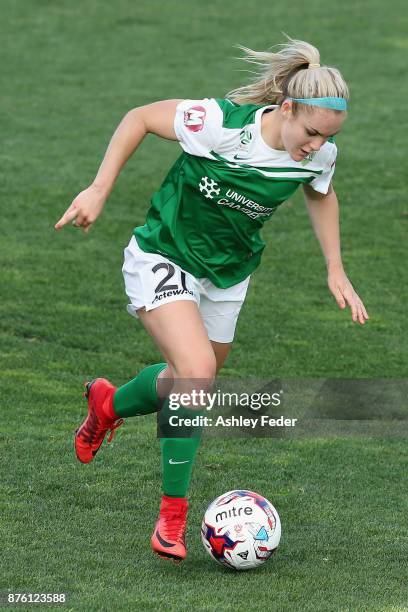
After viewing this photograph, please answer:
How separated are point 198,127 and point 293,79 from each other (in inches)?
17.0

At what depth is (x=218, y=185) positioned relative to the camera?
16.8ft

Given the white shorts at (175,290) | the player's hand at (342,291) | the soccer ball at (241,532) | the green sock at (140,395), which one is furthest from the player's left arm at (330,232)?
the soccer ball at (241,532)

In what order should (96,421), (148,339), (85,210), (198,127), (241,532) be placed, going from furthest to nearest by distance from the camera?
(148,339) → (96,421) → (198,127) → (241,532) → (85,210)

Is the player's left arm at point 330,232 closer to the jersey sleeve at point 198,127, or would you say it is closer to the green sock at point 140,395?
the jersey sleeve at point 198,127

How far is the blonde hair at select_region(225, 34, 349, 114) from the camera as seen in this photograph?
16.1ft

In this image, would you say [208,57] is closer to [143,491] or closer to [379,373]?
[379,373]

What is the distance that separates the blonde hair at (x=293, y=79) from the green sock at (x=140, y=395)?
4.07 feet

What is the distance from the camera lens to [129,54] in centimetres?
1703

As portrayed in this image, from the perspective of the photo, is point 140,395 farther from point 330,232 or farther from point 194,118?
point 194,118

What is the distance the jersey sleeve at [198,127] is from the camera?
5094 mm

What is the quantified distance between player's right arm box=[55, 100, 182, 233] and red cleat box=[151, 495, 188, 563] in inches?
45.0

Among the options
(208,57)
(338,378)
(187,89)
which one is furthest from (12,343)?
(208,57)

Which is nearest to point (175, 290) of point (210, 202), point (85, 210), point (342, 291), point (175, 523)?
point (210, 202)

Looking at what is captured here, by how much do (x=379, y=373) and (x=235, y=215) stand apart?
2989 millimetres
